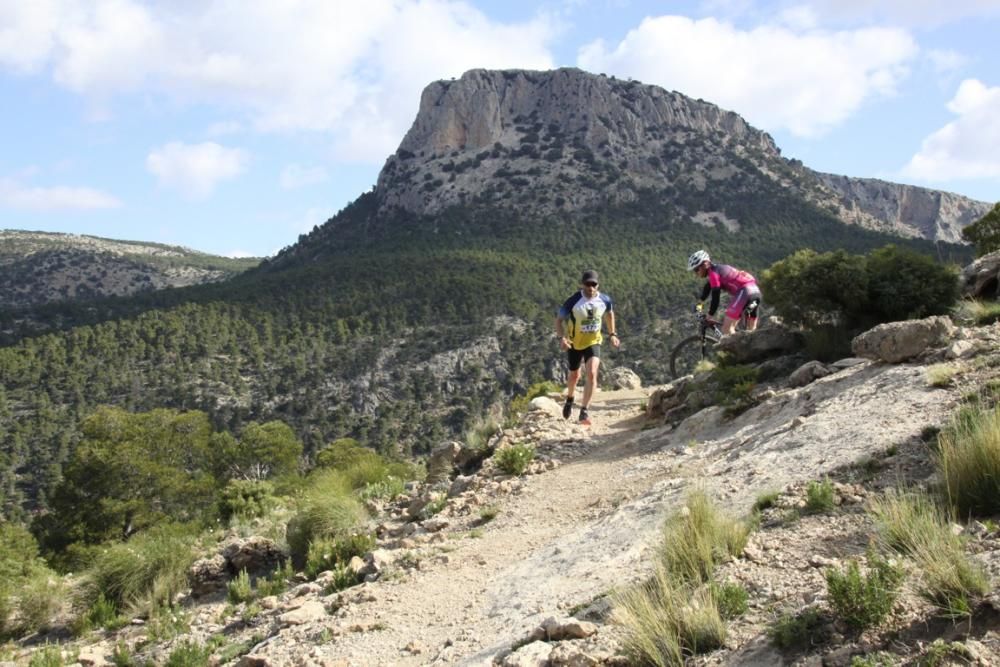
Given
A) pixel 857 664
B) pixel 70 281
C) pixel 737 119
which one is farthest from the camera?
pixel 737 119

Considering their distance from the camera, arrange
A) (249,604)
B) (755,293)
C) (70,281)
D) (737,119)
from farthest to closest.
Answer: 1. (737,119)
2. (70,281)
3. (755,293)
4. (249,604)

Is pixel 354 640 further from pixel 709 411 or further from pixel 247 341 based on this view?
pixel 247 341

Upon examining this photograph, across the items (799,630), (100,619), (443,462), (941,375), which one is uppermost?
(941,375)

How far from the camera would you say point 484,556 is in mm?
6266

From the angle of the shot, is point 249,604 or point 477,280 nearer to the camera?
point 249,604

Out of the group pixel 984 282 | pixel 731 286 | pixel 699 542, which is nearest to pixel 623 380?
pixel 731 286

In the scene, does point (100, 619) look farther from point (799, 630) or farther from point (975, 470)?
point (975, 470)

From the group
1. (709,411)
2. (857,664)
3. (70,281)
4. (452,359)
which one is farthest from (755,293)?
(70,281)

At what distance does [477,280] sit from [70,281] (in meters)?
72.0

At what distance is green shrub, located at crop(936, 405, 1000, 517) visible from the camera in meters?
3.69

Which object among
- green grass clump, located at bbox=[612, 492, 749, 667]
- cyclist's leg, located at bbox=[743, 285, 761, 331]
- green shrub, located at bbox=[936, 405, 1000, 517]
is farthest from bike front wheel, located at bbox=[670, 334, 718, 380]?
green grass clump, located at bbox=[612, 492, 749, 667]

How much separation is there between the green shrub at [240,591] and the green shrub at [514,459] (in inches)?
125

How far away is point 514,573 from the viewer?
5527mm

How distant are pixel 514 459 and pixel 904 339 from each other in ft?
14.8
